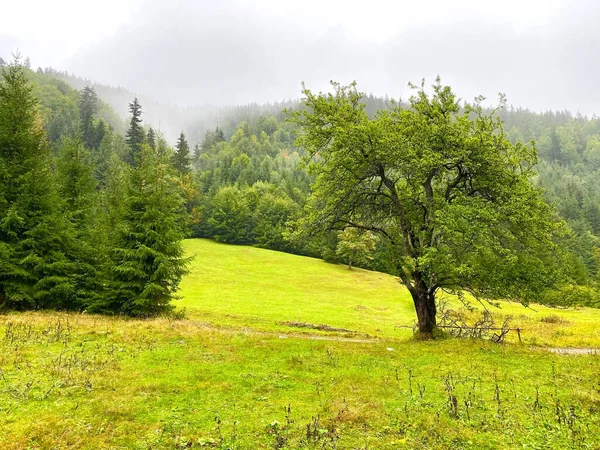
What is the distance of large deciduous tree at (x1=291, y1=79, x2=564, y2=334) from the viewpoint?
54.2 ft

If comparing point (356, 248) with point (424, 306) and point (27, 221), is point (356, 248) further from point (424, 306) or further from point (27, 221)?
point (27, 221)

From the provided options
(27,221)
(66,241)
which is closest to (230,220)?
(66,241)

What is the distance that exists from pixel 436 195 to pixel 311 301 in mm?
30470

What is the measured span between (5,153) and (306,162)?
19650 mm

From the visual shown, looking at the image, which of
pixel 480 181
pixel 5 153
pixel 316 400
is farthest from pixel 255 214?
pixel 316 400

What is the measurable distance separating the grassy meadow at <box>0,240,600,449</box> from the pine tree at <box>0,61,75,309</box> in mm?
3137

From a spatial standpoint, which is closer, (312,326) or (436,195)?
(436,195)

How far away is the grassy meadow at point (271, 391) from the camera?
789 centimetres

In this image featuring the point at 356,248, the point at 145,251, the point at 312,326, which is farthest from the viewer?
the point at 356,248

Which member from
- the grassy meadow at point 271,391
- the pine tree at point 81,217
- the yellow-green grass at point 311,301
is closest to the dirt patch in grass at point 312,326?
the yellow-green grass at point 311,301

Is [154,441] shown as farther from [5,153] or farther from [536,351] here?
[5,153]

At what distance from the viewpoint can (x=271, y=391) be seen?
432 inches

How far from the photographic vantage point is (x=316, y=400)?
10.3m

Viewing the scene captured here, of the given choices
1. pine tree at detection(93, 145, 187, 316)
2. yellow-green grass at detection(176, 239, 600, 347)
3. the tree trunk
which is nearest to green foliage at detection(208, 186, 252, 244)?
yellow-green grass at detection(176, 239, 600, 347)
